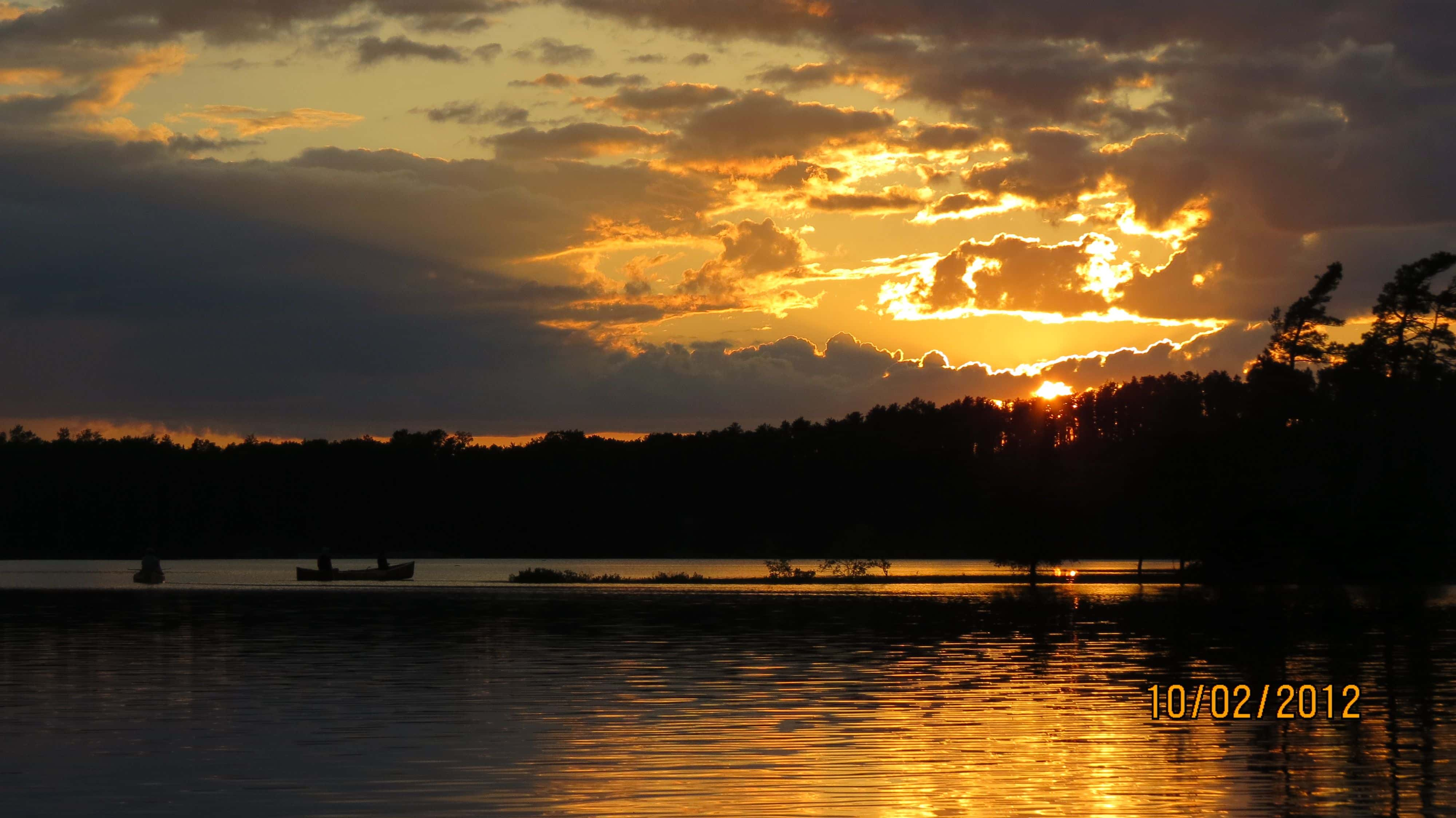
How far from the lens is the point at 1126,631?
51.8 metres

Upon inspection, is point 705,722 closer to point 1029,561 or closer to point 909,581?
point 1029,561

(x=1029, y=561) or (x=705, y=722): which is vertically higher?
(x=705, y=722)

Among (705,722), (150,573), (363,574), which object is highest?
(705,722)

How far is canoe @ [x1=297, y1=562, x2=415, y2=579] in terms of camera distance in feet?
376

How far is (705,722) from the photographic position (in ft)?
86.0

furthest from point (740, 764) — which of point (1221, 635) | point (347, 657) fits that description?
point (1221, 635)

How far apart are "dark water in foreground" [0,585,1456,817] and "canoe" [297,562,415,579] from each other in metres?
59.2

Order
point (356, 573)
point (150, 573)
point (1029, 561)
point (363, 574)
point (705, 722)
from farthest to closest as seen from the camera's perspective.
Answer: point (356, 573), point (363, 574), point (1029, 561), point (150, 573), point (705, 722)

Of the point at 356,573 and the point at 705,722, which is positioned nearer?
the point at 705,722

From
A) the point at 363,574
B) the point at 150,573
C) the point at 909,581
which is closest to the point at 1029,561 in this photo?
the point at 909,581

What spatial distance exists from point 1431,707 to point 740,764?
14527mm

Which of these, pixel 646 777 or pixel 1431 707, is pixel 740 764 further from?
pixel 1431 707

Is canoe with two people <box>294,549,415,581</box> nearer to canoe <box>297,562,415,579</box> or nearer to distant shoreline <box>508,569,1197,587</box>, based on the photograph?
canoe <box>297,562,415,579</box>

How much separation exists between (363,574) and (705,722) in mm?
94221
